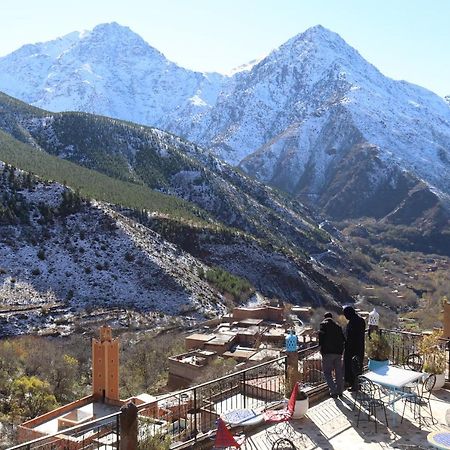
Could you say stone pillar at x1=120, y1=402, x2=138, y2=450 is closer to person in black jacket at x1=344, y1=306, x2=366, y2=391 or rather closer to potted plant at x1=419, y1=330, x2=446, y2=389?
person in black jacket at x1=344, y1=306, x2=366, y2=391

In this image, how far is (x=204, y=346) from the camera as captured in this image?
122 ft

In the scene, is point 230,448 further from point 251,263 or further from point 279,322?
point 251,263

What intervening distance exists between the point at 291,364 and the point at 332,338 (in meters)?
0.88

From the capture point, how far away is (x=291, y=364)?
35.7 feet

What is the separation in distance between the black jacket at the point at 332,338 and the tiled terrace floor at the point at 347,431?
104 cm

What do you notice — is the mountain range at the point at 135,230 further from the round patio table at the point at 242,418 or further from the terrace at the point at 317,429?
the round patio table at the point at 242,418

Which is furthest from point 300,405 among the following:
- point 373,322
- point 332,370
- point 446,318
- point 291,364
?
point 446,318

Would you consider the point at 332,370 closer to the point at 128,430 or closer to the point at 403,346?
the point at 403,346

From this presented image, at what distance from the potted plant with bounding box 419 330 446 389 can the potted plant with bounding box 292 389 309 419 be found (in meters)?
3.10

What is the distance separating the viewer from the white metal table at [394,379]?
987cm

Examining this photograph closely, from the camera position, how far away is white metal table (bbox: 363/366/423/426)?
32.4ft

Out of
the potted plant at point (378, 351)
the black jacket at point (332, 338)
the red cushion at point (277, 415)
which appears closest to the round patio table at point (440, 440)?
the red cushion at point (277, 415)

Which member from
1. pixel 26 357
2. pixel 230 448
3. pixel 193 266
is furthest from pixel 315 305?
pixel 230 448

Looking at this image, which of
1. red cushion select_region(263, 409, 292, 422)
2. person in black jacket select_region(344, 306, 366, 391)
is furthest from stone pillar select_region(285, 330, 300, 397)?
red cushion select_region(263, 409, 292, 422)
